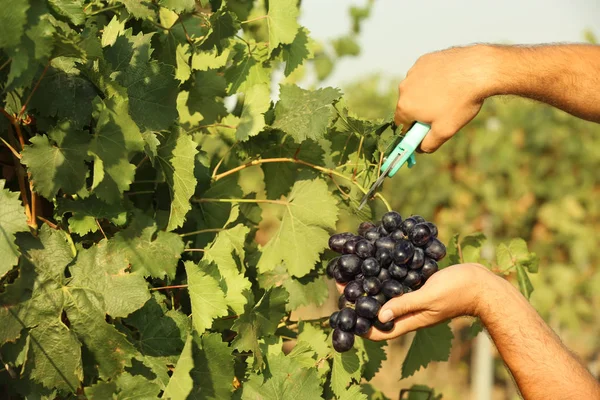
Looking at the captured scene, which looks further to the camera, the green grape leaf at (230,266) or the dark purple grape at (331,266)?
the dark purple grape at (331,266)

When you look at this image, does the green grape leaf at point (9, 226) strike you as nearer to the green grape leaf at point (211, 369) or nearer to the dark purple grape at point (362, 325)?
the green grape leaf at point (211, 369)

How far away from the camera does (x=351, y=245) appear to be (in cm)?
186

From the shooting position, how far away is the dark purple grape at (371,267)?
1793 mm

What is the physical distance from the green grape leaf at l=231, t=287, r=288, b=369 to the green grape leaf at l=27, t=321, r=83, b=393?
389mm

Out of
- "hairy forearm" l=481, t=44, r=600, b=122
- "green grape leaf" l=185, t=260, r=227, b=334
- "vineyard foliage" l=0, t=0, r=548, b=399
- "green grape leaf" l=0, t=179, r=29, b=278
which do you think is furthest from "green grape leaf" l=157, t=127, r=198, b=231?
"hairy forearm" l=481, t=44, r=600, b=122

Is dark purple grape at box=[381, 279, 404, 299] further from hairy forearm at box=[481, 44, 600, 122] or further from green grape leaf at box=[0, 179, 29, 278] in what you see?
green grape leaf at box=[0, 179, 29, 278]

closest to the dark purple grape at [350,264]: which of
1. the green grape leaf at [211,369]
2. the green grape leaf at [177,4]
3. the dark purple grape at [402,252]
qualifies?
the dark purple grape at [402,252]

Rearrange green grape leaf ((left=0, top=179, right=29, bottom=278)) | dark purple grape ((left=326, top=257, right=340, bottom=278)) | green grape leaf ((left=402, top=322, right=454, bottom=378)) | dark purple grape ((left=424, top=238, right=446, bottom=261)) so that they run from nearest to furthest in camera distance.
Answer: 1. green grape leaf ((left=0, top=179, right=29, bottom=278))
2. dark purple grape ((left=424, top=238, right=446, bottom=261))
3. dark purple grape ((left=326, top=257, right=340, bottom=278))
4. green grape leaf ((left=402, top=322, right=454, bottom=378))

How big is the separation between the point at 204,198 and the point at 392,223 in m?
0.55

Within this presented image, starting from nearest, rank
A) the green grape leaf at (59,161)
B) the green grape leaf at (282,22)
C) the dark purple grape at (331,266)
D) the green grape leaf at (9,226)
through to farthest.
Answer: the green grape leaf at (9,226), the green grape leaf at (59,161), the dark purple grape at (331,266), the green grape leaf at (282,22)

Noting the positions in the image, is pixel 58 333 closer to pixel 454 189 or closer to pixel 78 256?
pixel 78 256

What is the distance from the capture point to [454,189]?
854 cm

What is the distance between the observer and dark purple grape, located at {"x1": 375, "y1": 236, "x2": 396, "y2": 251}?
1.80 metres

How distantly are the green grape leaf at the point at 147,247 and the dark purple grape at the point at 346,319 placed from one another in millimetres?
455
